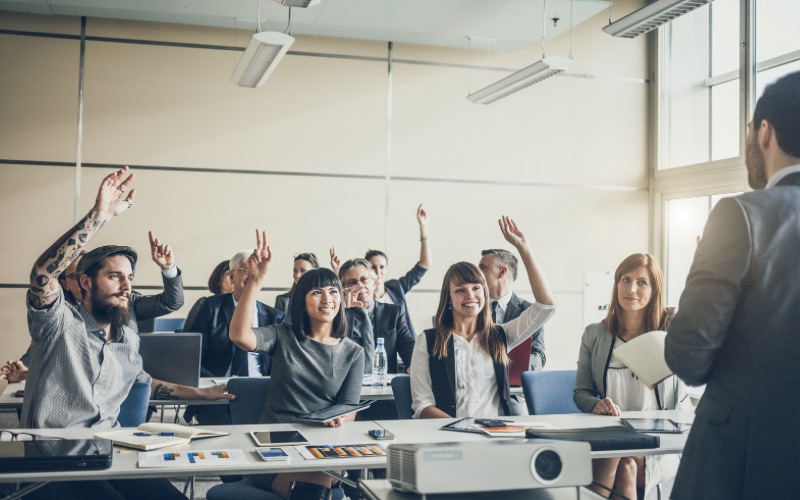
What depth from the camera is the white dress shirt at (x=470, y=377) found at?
344cm

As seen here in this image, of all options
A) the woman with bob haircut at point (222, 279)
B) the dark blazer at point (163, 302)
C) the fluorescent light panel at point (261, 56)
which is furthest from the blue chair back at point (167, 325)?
the fluorescent light panel at point (261, 56)

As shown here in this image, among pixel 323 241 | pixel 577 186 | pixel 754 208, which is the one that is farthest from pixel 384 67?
pixel 754 208

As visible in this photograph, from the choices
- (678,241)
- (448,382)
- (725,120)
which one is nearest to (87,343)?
(448,382)

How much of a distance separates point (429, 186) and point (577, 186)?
155 centimetres

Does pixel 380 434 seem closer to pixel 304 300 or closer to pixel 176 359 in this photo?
pixel 304 300

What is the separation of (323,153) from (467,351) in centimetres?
396

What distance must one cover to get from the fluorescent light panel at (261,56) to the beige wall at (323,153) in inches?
35.7

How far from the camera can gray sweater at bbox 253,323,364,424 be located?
129 inches

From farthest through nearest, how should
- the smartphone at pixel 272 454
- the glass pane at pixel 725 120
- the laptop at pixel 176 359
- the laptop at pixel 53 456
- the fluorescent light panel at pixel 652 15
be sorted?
the glass pane at pixel 725 120 < the fluorescent light panel at pixel 652 15 < the laptop at pixel 176 359 < the smartphone at pixel 272 454 < the laptop at pixel 53 456

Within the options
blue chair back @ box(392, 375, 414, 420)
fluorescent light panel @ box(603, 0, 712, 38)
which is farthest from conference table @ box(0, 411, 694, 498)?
fluorescent light panel @ box(603, 0, 712, 38)

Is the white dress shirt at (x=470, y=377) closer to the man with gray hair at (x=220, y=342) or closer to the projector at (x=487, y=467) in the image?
the man with gray hair at (x=220, y=342)

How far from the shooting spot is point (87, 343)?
290 centimetres

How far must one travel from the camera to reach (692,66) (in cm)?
745

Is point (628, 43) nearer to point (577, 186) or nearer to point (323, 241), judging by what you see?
point (577, 186)
